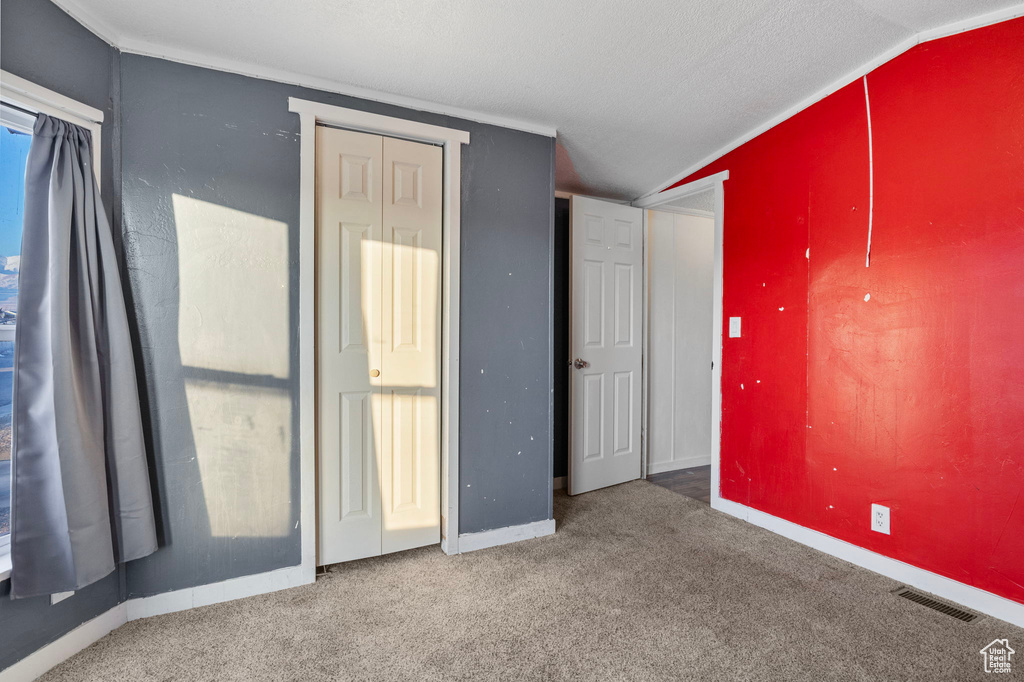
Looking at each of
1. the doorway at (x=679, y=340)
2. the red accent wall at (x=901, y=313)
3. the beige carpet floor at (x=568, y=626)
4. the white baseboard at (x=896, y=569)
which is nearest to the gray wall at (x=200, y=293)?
the beige carpet floor at (x=568, y=626)

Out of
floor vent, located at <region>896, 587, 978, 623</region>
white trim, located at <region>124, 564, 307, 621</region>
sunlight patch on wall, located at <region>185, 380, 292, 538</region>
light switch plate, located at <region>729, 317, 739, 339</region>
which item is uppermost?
light switch plate, located at <region>729, 317, 739, 339</region>

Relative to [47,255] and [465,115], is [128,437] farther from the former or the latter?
[465,115]

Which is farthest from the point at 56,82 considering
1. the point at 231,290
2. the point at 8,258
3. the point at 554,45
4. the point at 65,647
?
the point at 65,647

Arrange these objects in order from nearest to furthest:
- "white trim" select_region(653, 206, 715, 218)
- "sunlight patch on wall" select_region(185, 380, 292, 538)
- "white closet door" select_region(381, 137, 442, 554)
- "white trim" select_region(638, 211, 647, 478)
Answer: "sunlight patch on wall" select_region(185, 380, 292, 538)
"white closet door" select_region(381, 137, 442, 554)
"white trim" select_region(638, 211, 647, 478)
"white trim" select_region(653, 206, 715, 218)

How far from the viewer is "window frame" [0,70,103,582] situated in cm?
162

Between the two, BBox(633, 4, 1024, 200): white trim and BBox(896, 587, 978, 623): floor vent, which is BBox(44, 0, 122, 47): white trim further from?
BBox(896, 587, 978, 623): floor vent

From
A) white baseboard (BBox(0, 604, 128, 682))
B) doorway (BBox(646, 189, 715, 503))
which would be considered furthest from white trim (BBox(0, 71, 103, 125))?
doorway (BBox(646, 189, 715, 503))

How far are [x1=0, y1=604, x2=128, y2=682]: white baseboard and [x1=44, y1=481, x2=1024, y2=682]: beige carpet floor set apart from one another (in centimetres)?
4

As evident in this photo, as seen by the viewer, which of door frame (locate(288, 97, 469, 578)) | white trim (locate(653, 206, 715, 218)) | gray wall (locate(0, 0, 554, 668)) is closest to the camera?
gray wall (locate(0, 0, 554, 668))

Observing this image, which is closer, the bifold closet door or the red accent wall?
the red accent wall

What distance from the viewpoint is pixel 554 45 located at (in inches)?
84.9

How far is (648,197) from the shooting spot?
12.8 ft

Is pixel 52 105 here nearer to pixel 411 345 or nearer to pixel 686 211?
pixel 411 345

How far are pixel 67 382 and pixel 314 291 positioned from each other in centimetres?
94
